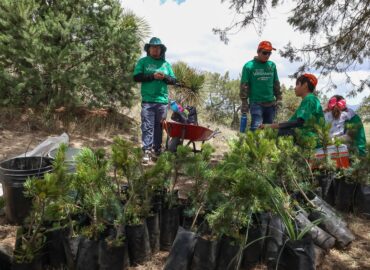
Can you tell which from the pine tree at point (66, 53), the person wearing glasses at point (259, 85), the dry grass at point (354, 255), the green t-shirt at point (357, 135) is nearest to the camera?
the dry grass at point (354, 255)

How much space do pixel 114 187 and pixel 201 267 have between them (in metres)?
0.68

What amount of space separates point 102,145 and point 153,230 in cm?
380

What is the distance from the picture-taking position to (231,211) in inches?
67.3

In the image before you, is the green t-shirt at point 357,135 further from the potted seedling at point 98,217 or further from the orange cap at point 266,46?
the potted seedling at point 98,217

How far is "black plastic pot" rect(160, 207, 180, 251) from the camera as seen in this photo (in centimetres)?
212

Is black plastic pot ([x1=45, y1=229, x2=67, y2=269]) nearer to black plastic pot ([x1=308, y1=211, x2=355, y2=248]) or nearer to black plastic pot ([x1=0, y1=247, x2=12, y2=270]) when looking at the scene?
black plastic pot ([x1=0, y1=247, x2=12, y2=270])

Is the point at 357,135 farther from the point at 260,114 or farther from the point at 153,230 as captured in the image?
the point at 153,230

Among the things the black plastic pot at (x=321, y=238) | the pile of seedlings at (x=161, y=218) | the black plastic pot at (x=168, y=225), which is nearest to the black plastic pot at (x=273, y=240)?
the pile of seedlings at (x=161, y=218)

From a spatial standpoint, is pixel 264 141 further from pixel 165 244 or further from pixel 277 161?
pixel 165 244

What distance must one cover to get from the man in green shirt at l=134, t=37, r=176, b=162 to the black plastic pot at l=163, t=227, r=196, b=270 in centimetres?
246

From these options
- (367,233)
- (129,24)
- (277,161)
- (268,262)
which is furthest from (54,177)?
(129,24)

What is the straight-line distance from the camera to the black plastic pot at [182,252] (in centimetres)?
175

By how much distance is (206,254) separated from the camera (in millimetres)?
1751

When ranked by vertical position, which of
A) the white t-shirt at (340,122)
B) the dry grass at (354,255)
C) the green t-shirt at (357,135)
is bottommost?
the dry grass at (354,255)
